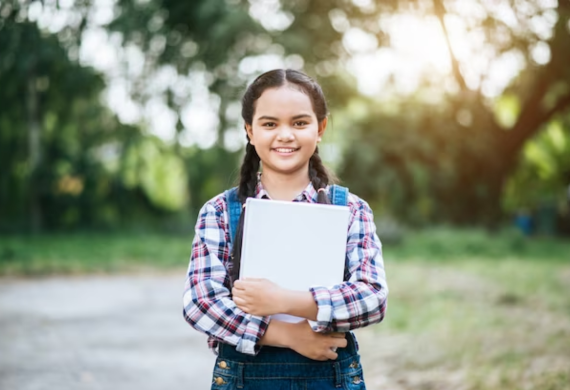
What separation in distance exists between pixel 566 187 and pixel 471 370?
23.3 meters

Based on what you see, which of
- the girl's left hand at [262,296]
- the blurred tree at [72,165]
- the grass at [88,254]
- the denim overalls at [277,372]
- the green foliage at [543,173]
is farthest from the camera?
the green foliage at [543,173]

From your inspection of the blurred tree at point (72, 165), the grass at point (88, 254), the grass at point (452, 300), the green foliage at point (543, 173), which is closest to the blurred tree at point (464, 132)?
the grass at point (452, 300)

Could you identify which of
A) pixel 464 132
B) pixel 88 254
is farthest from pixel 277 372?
pixel 464 132

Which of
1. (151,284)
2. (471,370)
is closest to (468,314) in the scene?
(471,370)

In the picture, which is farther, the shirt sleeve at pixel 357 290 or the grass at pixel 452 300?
the grass at pixel 452 300

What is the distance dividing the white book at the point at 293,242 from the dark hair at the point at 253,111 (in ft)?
0.44

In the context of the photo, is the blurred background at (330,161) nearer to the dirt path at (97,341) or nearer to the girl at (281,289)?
the dirt path at (97,341)

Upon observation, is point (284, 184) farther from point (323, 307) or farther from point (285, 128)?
point (323, 307)

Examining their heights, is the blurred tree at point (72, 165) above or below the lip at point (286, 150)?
above

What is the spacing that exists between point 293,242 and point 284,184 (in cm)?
28

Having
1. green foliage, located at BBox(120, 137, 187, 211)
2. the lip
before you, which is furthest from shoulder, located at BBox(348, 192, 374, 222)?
green foliage, located at BBox(120, 137, 187, 211)

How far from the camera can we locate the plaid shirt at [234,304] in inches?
69.9

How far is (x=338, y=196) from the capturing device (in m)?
1.98

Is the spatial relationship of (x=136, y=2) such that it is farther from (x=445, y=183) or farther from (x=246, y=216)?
(x=246, y=216)
